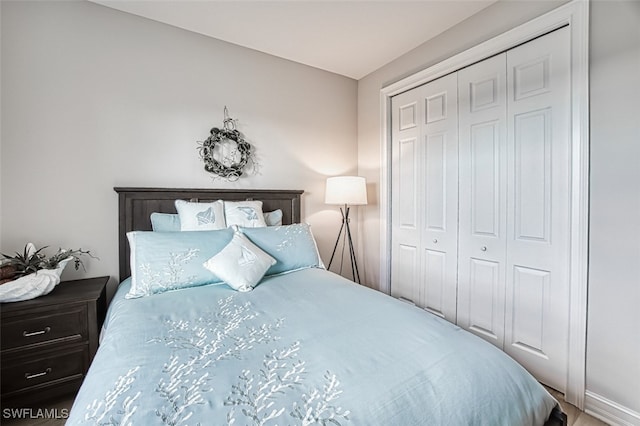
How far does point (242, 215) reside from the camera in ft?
7.81

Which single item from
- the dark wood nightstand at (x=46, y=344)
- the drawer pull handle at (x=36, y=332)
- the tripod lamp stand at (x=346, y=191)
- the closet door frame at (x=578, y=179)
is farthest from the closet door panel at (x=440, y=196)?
the drawer pull handle at (x=36, y=332)

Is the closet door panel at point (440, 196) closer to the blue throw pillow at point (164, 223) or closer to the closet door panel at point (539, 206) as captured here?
the closet door panel at point (539, 206)

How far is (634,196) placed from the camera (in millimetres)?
1568

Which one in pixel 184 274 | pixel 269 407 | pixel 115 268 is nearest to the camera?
pixel 269 407

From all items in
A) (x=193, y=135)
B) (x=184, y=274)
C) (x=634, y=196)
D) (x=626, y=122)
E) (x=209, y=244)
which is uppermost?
(x=193, y=135)

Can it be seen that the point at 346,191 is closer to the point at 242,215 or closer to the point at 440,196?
the point at 440,196

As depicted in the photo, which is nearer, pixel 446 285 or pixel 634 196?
pixel 634 196

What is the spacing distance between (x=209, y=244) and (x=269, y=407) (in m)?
1.32

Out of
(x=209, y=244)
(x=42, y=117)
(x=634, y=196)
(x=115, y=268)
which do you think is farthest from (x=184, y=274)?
(x=634, y=196)

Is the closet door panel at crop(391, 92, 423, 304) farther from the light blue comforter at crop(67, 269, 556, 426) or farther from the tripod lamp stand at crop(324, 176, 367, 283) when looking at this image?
the light blue comforter at crop(67, 269, 556, 426)

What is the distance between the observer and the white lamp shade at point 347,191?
2.91 meters

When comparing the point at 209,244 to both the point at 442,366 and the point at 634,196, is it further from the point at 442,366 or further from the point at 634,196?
the point at 634,196

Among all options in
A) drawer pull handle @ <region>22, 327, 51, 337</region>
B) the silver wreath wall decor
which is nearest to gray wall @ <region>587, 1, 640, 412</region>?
the silver wreath wall decor

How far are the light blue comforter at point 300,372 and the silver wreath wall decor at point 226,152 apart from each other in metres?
1.43
